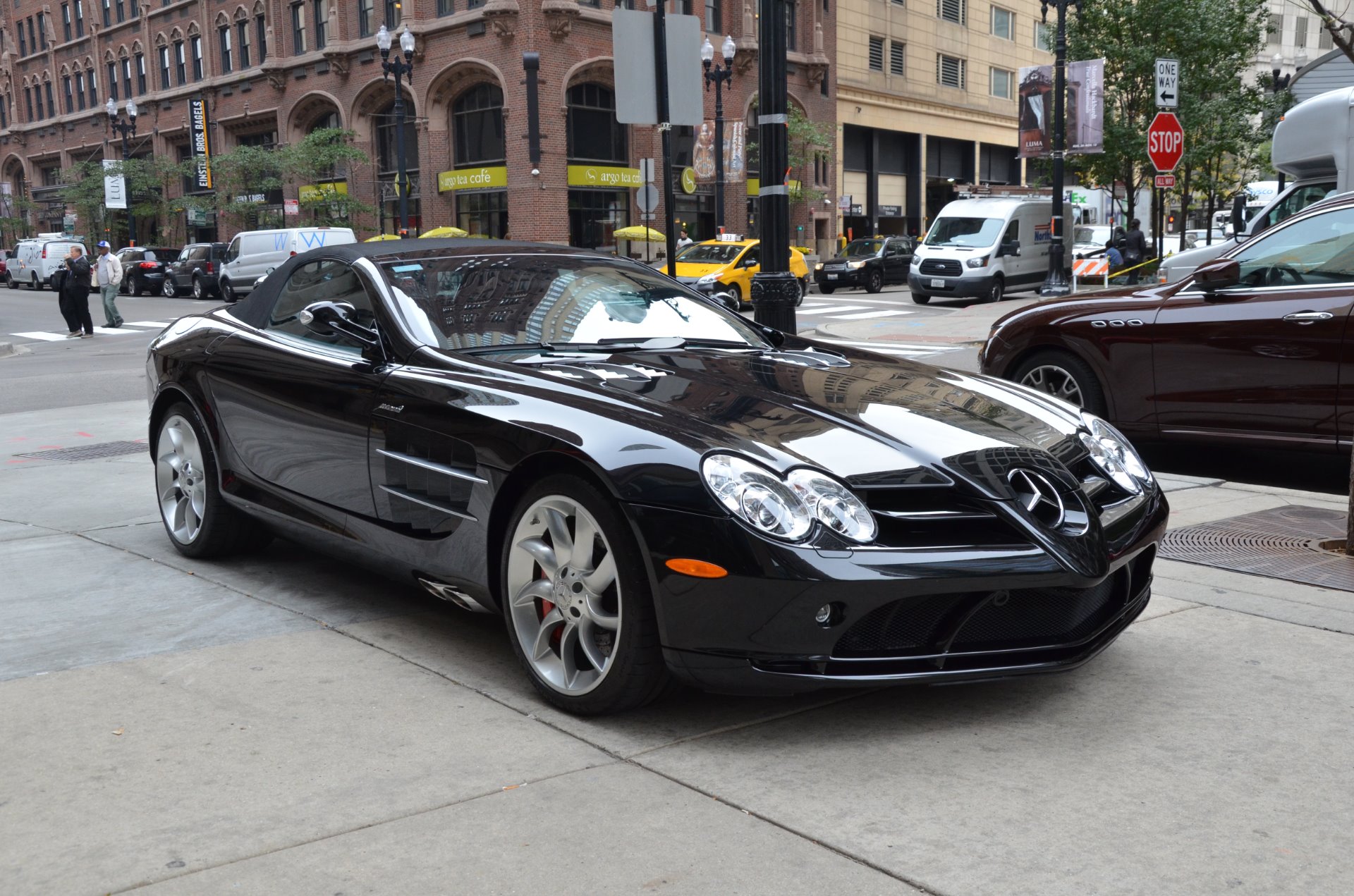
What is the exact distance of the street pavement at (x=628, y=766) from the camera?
2.89 metres

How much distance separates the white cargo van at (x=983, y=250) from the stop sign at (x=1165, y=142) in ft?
24.6

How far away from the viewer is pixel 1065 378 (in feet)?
27.3

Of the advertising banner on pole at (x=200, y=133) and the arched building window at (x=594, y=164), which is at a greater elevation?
the advertising banner on pole at (x=200, y=133)

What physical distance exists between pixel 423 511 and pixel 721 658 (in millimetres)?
1328

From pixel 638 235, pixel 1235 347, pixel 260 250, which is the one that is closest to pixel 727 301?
pixel 1235 347

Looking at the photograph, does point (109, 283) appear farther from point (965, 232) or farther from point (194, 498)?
point (194, 498)

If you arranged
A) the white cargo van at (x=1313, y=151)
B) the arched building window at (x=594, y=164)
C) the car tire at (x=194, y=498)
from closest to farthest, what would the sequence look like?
the car tire at (x=194, y=498) → the white cargo van at (x=1313, y=151) → the arched building window at (x=594, y=164)

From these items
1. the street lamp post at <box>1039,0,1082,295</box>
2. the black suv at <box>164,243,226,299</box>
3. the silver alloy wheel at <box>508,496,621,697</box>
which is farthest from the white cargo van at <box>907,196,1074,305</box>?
the silver alloy wheel at <box>508,496,621,697</box>

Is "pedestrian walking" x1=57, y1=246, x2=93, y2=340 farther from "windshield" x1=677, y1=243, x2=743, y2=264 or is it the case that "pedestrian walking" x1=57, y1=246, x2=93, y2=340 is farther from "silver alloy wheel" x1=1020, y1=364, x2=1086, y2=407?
"silver alloy wheel" x1=1020, y1=364, x2=1086, y2=407

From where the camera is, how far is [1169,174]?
22.0 meters

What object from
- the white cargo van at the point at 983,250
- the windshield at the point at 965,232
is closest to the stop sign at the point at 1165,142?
the white cargo van at the point at 983,250

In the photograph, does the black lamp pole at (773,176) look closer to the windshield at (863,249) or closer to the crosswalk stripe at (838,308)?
the crosswalk stripe at (838,308)

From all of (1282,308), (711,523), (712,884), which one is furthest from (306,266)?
(1282,308)

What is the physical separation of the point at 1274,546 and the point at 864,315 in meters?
21.5
